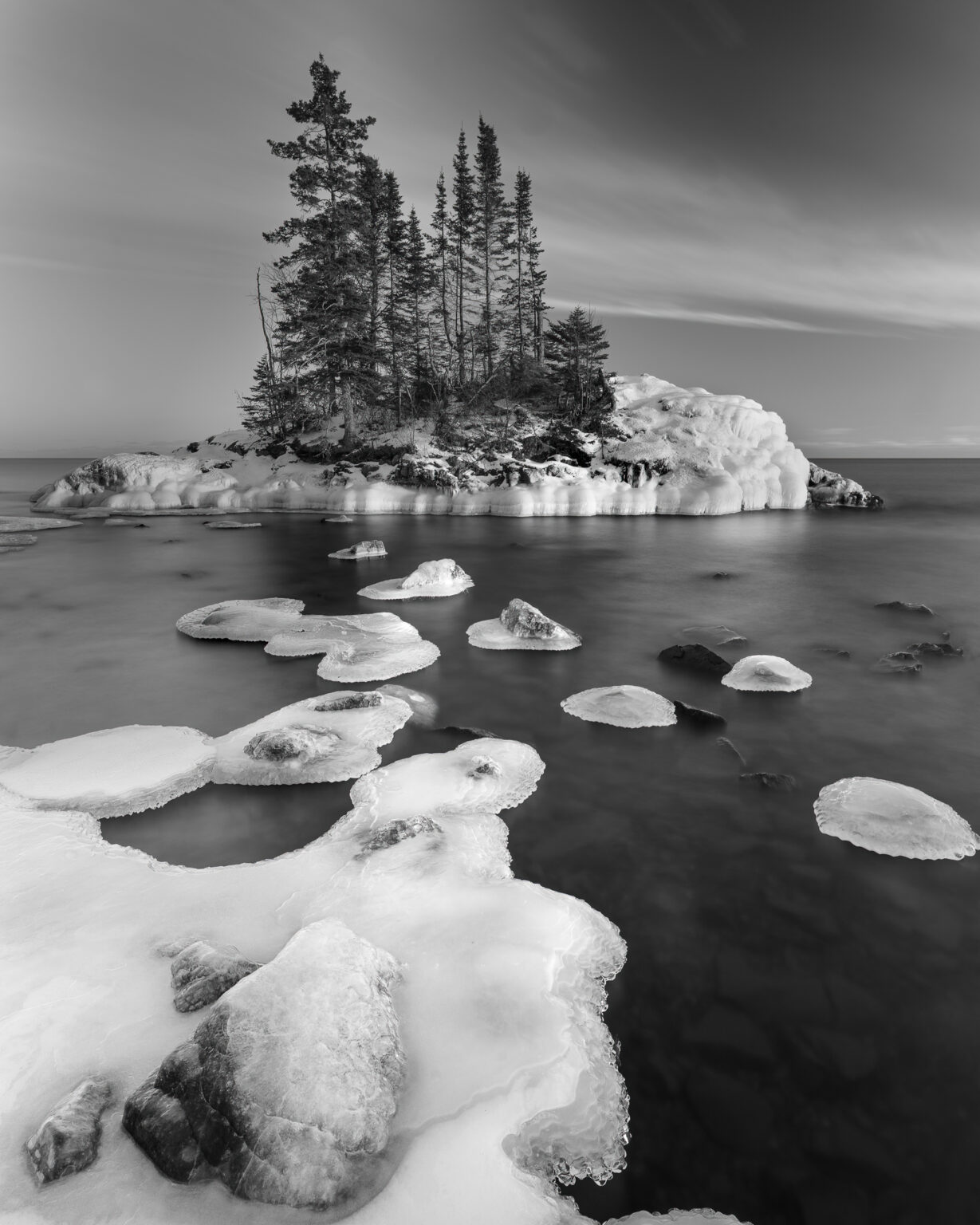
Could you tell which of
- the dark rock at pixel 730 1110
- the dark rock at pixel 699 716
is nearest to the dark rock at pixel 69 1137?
the dark rock at pixel 730 1110

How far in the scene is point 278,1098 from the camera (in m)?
2.62

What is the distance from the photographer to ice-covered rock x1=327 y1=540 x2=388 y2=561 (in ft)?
66.4

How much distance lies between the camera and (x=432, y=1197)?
102 inches

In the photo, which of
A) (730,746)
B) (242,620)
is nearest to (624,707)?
(730,746)

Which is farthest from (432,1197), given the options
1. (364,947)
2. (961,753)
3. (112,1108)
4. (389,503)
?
(389,503)

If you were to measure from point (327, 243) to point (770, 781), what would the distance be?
123 feet

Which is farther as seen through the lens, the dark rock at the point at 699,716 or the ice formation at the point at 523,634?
the ice formation at the point at 523,634

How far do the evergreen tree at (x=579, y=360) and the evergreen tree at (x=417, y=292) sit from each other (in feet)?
31.0

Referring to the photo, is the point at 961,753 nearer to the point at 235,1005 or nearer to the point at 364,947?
the point at 364,947

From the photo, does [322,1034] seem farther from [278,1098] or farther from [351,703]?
[351,703]

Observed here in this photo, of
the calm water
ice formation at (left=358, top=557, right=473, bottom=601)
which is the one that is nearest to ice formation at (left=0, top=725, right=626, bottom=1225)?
the calm water

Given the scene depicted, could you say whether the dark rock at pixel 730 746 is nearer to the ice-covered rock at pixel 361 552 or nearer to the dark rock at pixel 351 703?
the dark rock at pixel 351 703

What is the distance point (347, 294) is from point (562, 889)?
36.5 metres

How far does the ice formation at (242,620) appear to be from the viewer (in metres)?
11.7
